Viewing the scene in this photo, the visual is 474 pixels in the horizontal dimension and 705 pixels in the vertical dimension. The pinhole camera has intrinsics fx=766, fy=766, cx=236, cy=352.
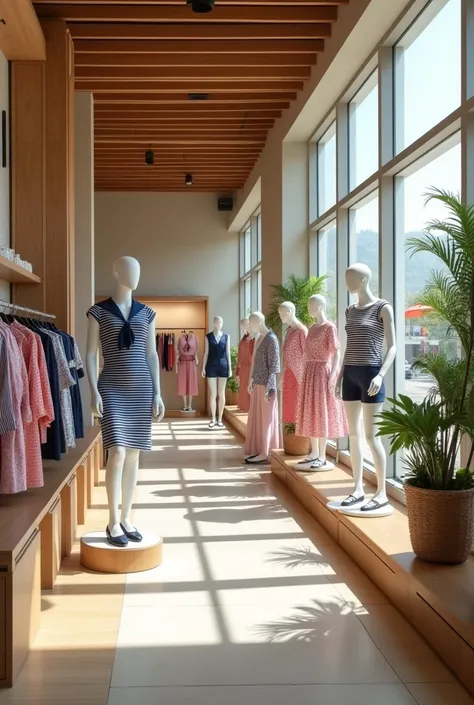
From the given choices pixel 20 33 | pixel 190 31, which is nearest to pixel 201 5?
pixel 190 31

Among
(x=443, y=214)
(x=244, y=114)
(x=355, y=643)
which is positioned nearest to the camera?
(x=355, y=643)

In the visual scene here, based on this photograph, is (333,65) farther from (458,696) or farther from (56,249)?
(458,696)

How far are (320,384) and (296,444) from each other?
4.67 ft

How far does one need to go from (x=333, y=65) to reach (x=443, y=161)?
2.03 m

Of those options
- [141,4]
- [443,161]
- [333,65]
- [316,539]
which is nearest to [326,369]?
[316,539]

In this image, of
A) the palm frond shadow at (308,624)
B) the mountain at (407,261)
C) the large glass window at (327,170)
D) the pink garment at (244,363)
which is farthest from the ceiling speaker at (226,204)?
the palm frond shadow at (308,624)

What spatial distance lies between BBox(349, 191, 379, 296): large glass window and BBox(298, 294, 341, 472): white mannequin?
45 cm

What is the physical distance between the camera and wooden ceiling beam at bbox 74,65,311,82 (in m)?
7.31

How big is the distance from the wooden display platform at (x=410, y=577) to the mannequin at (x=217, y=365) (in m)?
6.97

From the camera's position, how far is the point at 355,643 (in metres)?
3.28

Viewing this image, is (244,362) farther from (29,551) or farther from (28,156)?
(29,551)

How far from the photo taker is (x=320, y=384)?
6312mm

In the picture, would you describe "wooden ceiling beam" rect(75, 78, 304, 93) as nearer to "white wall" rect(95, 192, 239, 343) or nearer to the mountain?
the mountain

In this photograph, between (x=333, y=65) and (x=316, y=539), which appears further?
(x=333, y=65)
